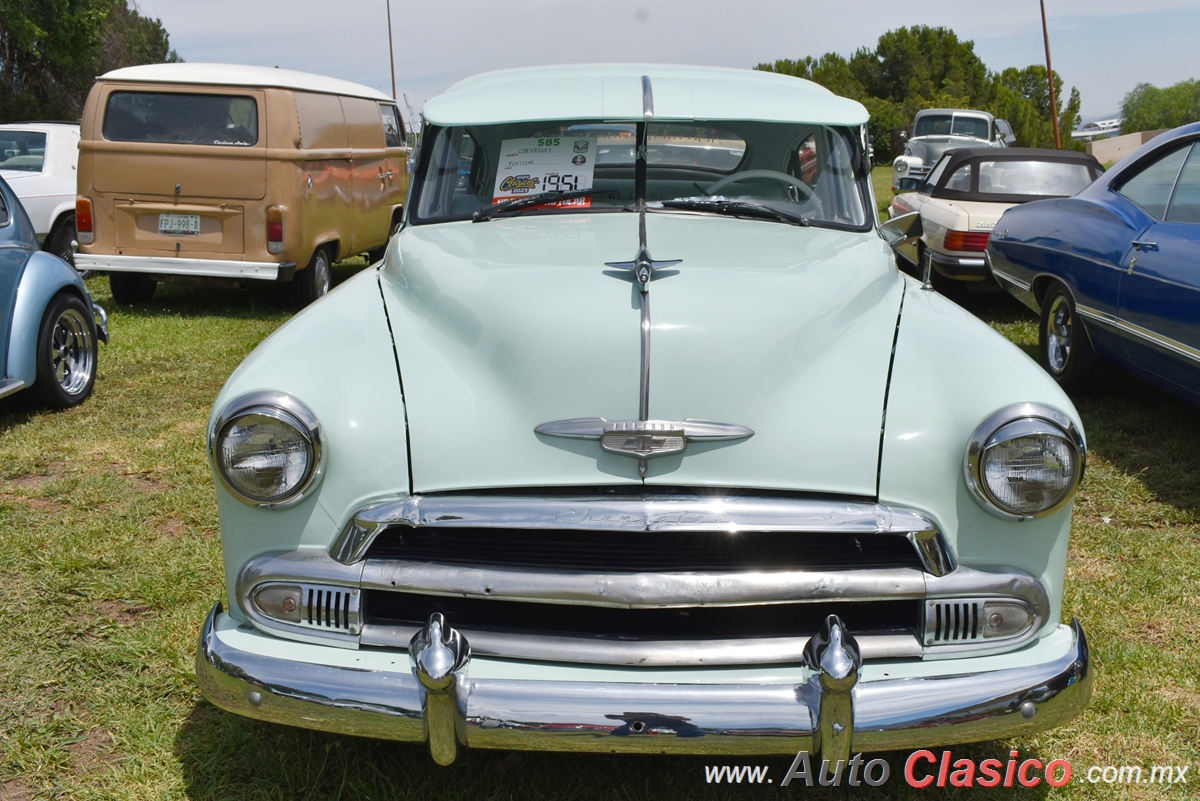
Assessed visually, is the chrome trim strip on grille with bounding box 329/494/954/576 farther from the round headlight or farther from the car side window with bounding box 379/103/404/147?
the car side window with bounding box 379/103/404/147

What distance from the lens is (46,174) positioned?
34.0 ft

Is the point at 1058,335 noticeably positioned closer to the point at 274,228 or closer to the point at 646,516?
the point at 646,516

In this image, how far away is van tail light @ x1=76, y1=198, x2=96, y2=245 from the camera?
8.67 metres

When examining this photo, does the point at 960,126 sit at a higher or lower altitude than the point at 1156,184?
higher

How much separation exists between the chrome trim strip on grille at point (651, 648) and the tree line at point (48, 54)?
1011 inches

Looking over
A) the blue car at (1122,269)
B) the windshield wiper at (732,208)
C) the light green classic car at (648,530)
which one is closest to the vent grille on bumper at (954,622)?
the light green classic car at (648,530)

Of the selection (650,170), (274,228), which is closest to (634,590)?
(650,170)

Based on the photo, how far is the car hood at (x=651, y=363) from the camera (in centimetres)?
229

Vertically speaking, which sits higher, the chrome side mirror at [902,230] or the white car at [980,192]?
the chrome side mirror at [902,230]

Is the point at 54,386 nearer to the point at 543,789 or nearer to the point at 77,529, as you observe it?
the point at 77,529

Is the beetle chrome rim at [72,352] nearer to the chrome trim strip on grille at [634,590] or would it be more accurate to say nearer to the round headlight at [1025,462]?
the chrome trim strip on grille at [634,590]

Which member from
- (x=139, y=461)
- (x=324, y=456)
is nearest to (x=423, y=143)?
(x=324, y=456)

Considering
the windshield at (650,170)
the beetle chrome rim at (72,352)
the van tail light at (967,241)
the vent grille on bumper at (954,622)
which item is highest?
the windshield at (650,170)

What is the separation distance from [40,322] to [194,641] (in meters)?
3.11
